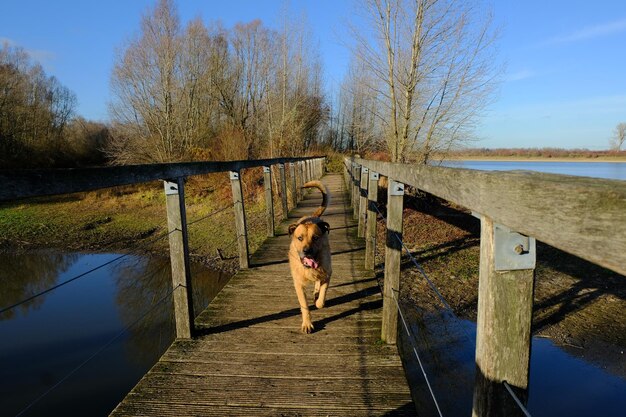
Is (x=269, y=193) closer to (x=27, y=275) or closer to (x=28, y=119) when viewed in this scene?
(x=27, y=275)

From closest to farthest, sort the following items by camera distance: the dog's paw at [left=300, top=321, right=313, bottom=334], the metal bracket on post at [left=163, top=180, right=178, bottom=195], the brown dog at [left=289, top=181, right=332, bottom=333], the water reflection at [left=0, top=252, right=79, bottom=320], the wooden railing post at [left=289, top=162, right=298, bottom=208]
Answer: the metal bracket on post at [left=163, top=180, right=178, bottom=195]
the dog's paw at [left=300, top=321, right=313, bottom=334]
the brown dog at [left=289, top=181, right=332, bottom=333]
the water reflection at [left=0, top=252, right=79, bottom=320]
the wooden railing post at [left=289, top=162, right=298, bottom=208]

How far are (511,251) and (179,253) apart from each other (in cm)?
278

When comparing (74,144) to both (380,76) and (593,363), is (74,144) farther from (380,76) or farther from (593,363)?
(593,363)

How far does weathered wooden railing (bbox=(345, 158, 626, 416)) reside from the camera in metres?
0.64

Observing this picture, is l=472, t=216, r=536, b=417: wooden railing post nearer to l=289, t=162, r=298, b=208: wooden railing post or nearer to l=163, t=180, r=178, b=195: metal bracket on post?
l=163, t=180, r=178, b=195: metal bracket on post

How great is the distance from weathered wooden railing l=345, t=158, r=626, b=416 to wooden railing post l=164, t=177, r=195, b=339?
7.62 feet

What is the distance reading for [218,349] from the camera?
127 inches

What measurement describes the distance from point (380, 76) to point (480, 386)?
12156 mm

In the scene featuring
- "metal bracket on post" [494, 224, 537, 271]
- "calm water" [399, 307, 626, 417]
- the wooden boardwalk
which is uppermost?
"metal bracket on post" [494, 224, 537, 271]

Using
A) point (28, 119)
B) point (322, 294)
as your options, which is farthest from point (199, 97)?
point (322, 294)

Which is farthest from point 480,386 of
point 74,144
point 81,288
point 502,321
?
point 74,144

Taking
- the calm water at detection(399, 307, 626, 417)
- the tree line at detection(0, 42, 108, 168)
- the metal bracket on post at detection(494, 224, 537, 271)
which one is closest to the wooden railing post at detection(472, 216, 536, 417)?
the metal bracket on post at detection(494, 224, 537, 271)

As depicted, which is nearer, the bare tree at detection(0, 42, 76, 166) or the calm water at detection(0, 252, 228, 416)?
the calm water at detection(0, 252, 228, 416)

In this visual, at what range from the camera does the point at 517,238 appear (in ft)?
3.40
